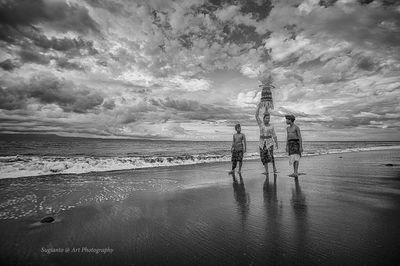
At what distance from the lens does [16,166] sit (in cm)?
1066

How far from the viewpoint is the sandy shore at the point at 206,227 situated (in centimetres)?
250

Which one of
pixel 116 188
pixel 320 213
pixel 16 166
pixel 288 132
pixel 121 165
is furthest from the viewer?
pixel 121 165

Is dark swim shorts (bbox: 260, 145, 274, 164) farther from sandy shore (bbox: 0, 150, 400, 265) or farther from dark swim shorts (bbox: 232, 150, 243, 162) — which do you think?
sandy shore (bbox: 0, 150, 400, 265)

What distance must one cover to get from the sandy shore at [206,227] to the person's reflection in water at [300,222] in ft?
0.04

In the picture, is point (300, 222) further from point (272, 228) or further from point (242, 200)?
point (242, 200)

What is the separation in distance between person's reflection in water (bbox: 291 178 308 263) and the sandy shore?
0.01 m

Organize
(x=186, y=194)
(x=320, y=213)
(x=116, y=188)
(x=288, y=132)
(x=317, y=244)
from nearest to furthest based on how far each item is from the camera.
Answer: (x=317, y=244) < (x=320, y=213) < (x=186, y=194) < (x=116, y=188) < (x=288, y=132)

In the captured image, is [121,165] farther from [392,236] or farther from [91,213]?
[392,236]

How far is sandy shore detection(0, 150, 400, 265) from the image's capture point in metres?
2.50

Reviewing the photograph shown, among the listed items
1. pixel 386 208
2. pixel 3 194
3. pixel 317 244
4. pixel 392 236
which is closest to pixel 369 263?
pixel 317 244

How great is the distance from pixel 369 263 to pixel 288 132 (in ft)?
21.3

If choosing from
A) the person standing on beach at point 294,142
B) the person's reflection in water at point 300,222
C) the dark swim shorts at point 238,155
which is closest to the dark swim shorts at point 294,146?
the person standing on beach at point 294,142

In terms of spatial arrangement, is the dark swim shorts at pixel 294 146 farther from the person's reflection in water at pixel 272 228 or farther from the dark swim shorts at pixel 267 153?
the person's reflection in water at pixel 272 228

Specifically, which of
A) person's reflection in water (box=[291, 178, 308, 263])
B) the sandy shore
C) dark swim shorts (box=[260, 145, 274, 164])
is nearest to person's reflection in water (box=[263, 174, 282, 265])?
the sandy shore
